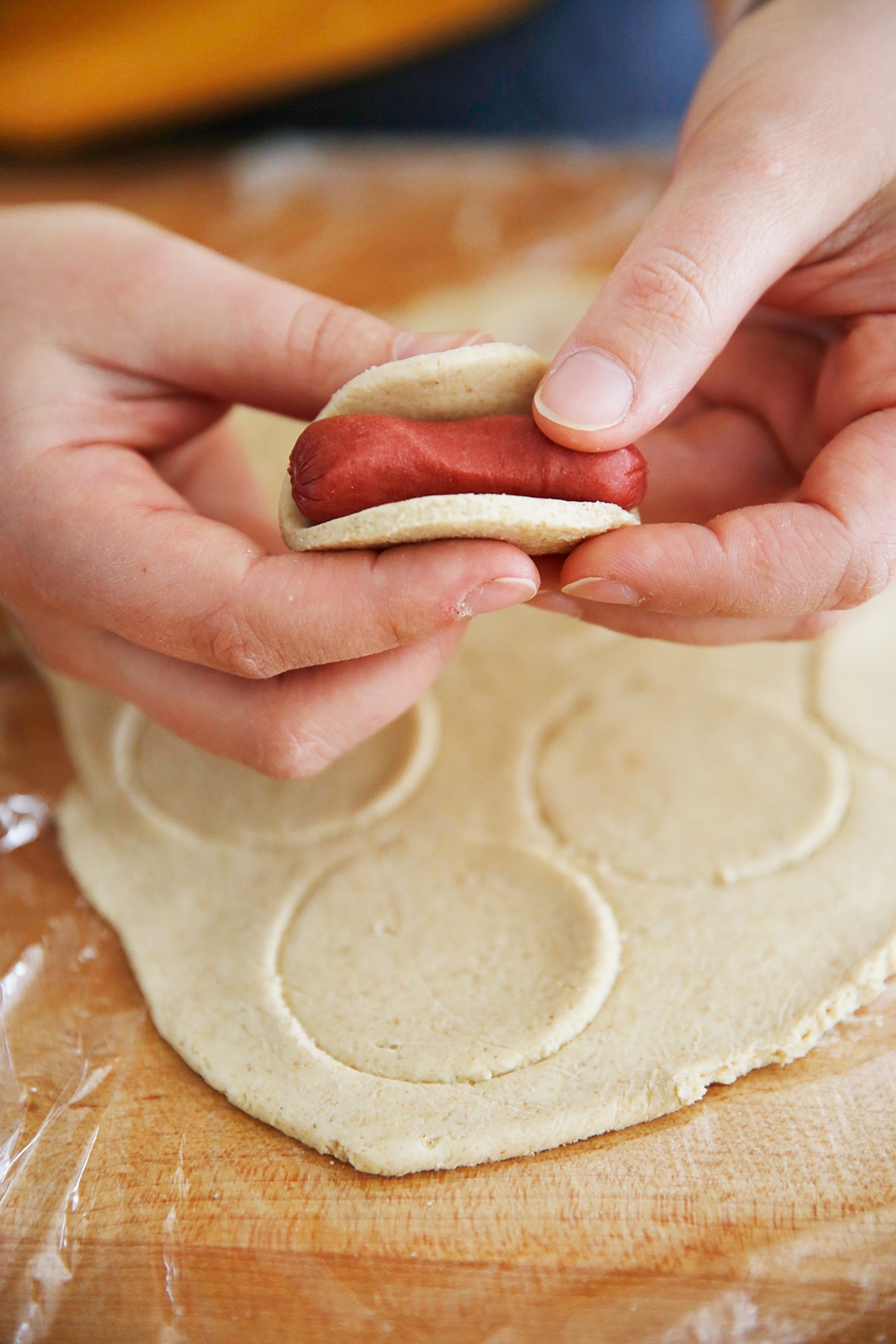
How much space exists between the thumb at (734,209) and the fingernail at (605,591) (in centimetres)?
16

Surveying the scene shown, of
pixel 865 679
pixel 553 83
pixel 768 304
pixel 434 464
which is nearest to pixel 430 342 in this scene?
pixel 434 464

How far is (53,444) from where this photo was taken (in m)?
1.40

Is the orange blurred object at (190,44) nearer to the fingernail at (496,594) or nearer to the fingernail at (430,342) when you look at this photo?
the fingernail at (430,342)

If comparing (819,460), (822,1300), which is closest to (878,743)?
(819,460)

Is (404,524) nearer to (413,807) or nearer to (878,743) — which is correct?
(413,807)

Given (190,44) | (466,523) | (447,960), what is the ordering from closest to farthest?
1. (466,523)
2. (447,960)
3. (190,44)

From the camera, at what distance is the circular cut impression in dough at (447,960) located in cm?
132

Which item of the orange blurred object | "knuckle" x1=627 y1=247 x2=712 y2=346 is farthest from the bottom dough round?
the orange blurred object

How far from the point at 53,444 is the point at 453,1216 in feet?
3.63

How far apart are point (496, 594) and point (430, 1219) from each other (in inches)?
28.0

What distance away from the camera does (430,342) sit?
1.31 meters

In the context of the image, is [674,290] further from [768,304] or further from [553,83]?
[553,83]

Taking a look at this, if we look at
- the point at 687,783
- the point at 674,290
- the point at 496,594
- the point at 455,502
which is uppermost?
the point at 674,290

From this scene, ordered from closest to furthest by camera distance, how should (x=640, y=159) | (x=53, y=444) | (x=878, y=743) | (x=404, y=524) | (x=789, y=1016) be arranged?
(x=404, y=524)
(x=789, y=1016)
(x=53, y=444)
(x=878, y=743)
(x=640, y=159)
